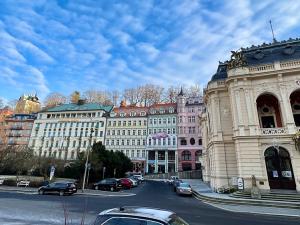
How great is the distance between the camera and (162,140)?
210 feet

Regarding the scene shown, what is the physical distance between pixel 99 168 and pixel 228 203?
878 inches

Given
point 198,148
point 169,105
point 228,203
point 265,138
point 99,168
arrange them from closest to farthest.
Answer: point 228,203 → point 265,138 → point 99,168 → point 198,148 → point 169,105

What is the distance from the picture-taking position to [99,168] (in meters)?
34.3

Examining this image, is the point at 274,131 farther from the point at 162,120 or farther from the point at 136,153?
the point at 136,153

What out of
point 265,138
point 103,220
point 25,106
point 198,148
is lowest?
point 103,220

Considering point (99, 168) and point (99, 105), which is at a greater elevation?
point (99, 105)

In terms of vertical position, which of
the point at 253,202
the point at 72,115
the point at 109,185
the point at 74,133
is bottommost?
the point at 253,202

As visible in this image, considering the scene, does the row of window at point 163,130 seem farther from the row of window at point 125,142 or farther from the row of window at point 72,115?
the row of window at point 72,115

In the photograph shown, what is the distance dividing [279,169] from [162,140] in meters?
43.2

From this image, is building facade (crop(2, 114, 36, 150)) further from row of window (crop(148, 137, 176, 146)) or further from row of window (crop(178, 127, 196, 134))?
row of window (crop(178, 127, 196, 134))

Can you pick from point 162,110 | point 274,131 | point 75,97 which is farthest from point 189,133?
point 75,97

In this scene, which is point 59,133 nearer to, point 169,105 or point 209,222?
point 169,105

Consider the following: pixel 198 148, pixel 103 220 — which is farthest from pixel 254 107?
pixel 198 148

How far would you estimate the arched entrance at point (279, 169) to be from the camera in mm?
21625
